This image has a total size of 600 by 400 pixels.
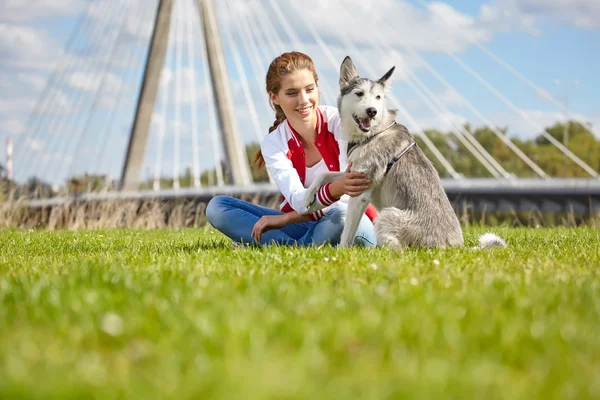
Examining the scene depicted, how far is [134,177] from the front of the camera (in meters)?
23.6

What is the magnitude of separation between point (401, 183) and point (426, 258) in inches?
32.1

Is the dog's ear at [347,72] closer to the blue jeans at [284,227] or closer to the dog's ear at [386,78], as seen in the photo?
the dog's ear at [386,78]

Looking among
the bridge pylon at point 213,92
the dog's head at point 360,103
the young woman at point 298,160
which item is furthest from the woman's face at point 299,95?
the bridge pylon at point 213,92

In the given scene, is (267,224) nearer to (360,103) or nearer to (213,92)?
(360,103)

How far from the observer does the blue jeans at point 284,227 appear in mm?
6289

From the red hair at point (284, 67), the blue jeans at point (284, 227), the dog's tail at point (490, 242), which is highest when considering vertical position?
the red hair at point (284, 67)

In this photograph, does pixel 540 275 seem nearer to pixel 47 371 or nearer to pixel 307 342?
pixel 307 342

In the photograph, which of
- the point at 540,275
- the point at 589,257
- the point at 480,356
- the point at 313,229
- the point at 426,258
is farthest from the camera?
the point at 313,229

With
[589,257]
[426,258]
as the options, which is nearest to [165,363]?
[426,258]

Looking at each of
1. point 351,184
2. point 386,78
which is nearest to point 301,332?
point 351,184

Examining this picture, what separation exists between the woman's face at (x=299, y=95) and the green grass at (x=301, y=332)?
187 cm

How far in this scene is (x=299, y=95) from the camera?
5.99 meters

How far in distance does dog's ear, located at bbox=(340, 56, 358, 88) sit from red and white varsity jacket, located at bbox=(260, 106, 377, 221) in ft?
1.33

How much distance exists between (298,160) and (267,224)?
24.6 inches
